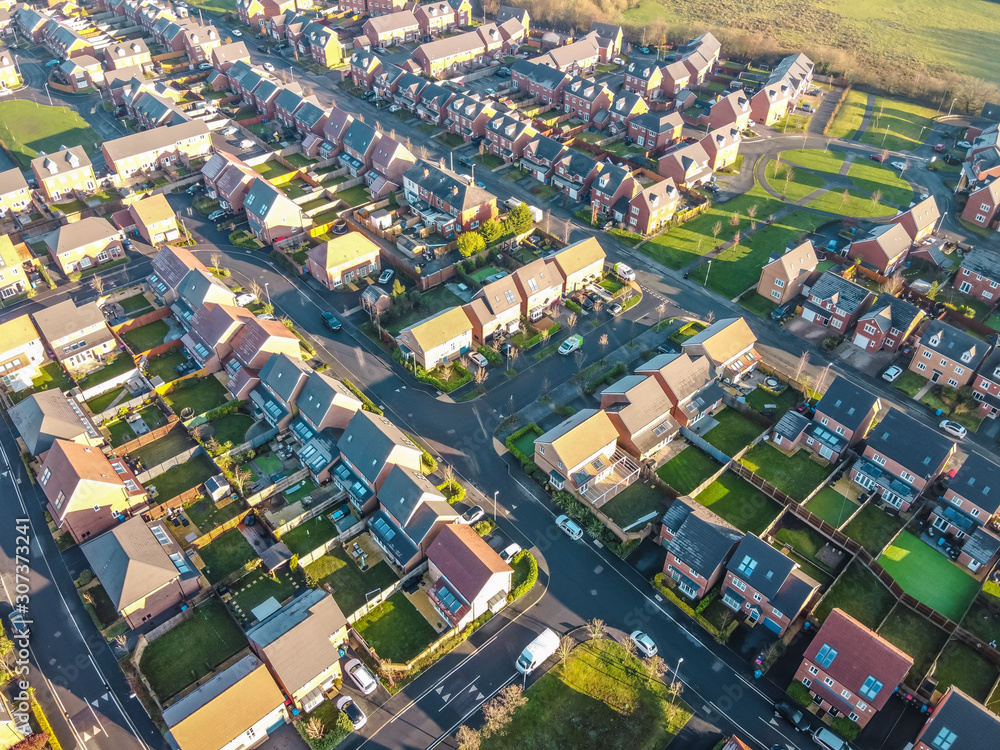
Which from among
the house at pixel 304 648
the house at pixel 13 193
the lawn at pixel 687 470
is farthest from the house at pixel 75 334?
the lawn at pixel 687 470

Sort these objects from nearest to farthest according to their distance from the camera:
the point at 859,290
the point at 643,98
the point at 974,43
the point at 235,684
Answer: the point at 235,684 < the point at 859,290 < the point at 643,98 < the point at 974,43

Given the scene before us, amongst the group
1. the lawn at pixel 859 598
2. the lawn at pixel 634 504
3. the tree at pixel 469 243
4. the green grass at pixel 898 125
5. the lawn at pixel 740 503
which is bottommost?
the lawn at pixel 859 598

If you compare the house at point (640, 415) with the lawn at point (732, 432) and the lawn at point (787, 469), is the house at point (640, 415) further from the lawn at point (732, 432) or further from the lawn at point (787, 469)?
the lawn at point (787, 469)

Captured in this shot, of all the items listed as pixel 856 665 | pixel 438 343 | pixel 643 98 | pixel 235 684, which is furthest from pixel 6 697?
pixel 643 98

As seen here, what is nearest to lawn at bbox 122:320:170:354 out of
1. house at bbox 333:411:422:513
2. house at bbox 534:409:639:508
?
house at bbox 333:411:422:513

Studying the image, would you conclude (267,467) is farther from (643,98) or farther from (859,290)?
(643,98)

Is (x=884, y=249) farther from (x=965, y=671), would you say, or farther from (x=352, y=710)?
(x=352, y=710)
